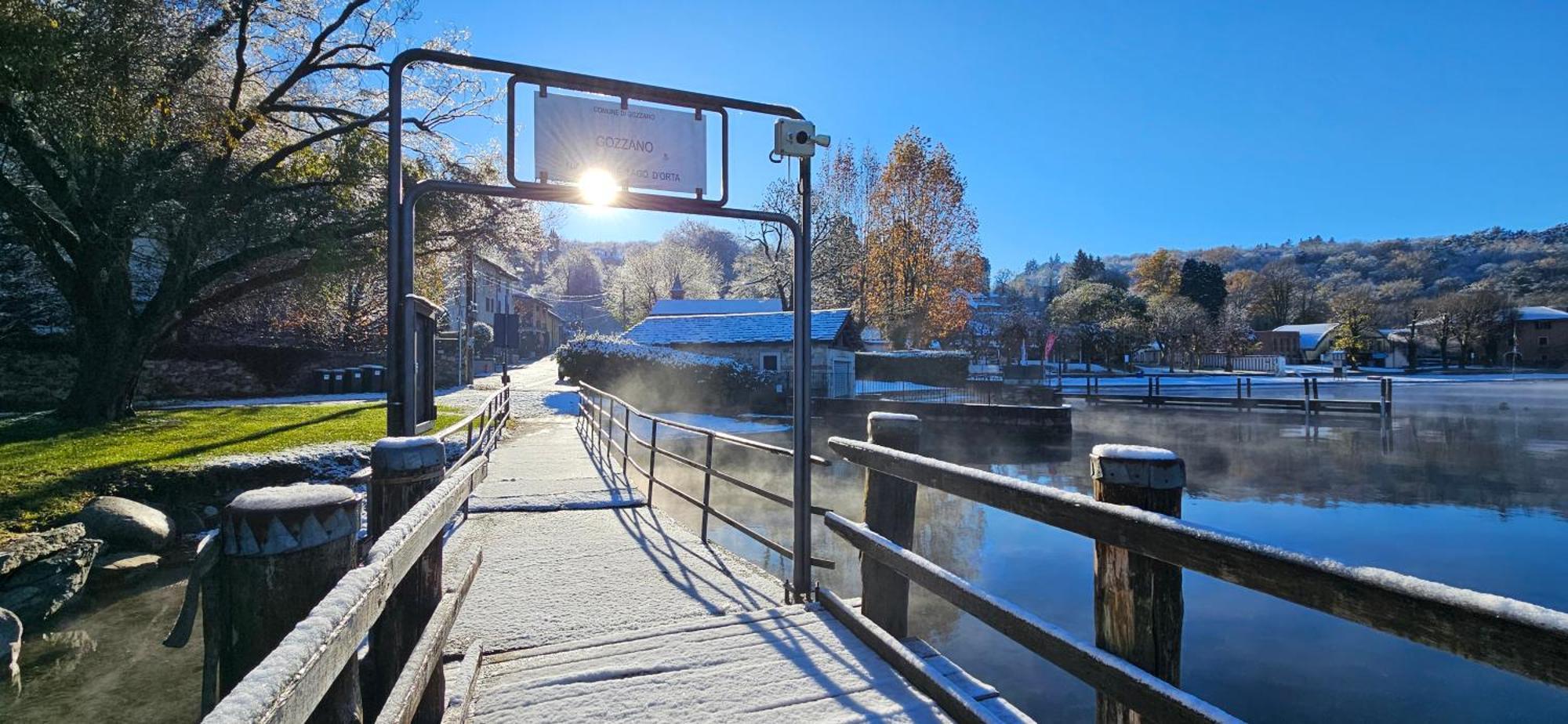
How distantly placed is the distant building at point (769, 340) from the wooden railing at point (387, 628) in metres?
25.5

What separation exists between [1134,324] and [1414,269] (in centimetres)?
11345

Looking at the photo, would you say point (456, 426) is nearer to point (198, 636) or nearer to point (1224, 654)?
point (198, 636)

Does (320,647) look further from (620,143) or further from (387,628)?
(620,143)

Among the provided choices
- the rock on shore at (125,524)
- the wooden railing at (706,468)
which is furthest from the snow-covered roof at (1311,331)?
the rock on shore at (125,524)

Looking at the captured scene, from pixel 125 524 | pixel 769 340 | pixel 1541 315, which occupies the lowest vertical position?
pixel 125 524

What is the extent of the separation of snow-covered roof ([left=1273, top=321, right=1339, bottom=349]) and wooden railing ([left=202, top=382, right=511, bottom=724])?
85.0 m

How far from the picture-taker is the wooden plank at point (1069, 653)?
1.67m

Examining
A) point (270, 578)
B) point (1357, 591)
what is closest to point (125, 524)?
point (270, 578)

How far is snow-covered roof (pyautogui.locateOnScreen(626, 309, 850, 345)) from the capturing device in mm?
30750

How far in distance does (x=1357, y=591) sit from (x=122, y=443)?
581 inches

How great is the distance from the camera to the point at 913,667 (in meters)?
2.87

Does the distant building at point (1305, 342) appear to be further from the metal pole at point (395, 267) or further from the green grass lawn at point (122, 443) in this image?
the metal pole at point (395, 267)

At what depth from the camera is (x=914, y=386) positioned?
123 ft

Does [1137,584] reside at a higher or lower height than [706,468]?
higher
